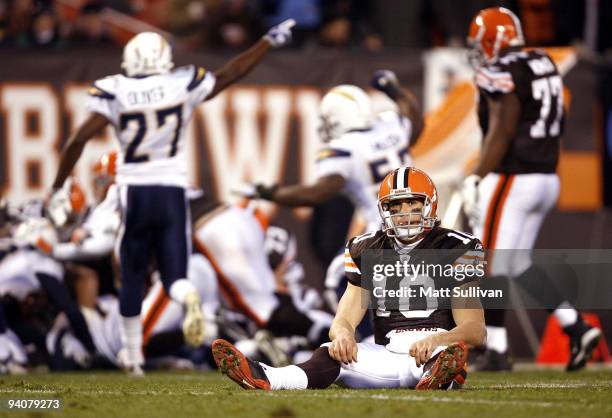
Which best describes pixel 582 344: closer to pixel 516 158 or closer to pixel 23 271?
pixel 516 158

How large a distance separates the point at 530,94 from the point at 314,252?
109 inches

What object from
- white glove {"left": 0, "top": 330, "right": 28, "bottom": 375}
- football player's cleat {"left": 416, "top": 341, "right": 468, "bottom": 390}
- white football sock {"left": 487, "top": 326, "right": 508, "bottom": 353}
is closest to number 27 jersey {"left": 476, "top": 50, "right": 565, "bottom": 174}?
white football sock {"left": 487, "top": 326, "right": 508, "bottom": 353}

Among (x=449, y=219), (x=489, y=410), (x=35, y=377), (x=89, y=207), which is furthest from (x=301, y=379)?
(x=89, y=207)

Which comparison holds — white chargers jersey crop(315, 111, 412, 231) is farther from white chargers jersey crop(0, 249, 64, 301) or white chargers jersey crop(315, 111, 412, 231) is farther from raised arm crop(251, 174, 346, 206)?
→ white chargers jersey crop(0, 249, 64, 301)

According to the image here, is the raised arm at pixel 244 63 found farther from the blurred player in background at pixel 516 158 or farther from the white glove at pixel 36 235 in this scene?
the white glove at pixel 36 235

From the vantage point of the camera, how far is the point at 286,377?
A: 570cm

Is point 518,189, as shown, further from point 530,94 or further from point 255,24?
point 255,24

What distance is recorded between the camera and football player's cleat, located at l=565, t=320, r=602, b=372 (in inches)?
320

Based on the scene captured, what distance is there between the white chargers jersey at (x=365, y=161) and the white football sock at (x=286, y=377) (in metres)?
2.86

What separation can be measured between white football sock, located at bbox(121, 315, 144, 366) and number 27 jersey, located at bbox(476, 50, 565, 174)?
2.44m

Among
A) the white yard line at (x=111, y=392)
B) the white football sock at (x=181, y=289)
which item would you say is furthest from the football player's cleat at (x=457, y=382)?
the white football sock at (x=181, y=289)

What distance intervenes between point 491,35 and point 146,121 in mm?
2220

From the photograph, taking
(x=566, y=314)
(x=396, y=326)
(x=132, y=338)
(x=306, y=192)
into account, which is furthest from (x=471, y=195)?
(x=132, y=338)

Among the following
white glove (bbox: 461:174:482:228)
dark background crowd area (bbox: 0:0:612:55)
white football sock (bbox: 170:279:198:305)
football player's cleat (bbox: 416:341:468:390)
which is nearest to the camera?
football player's cleat (bbox: 416:341:468:390)
